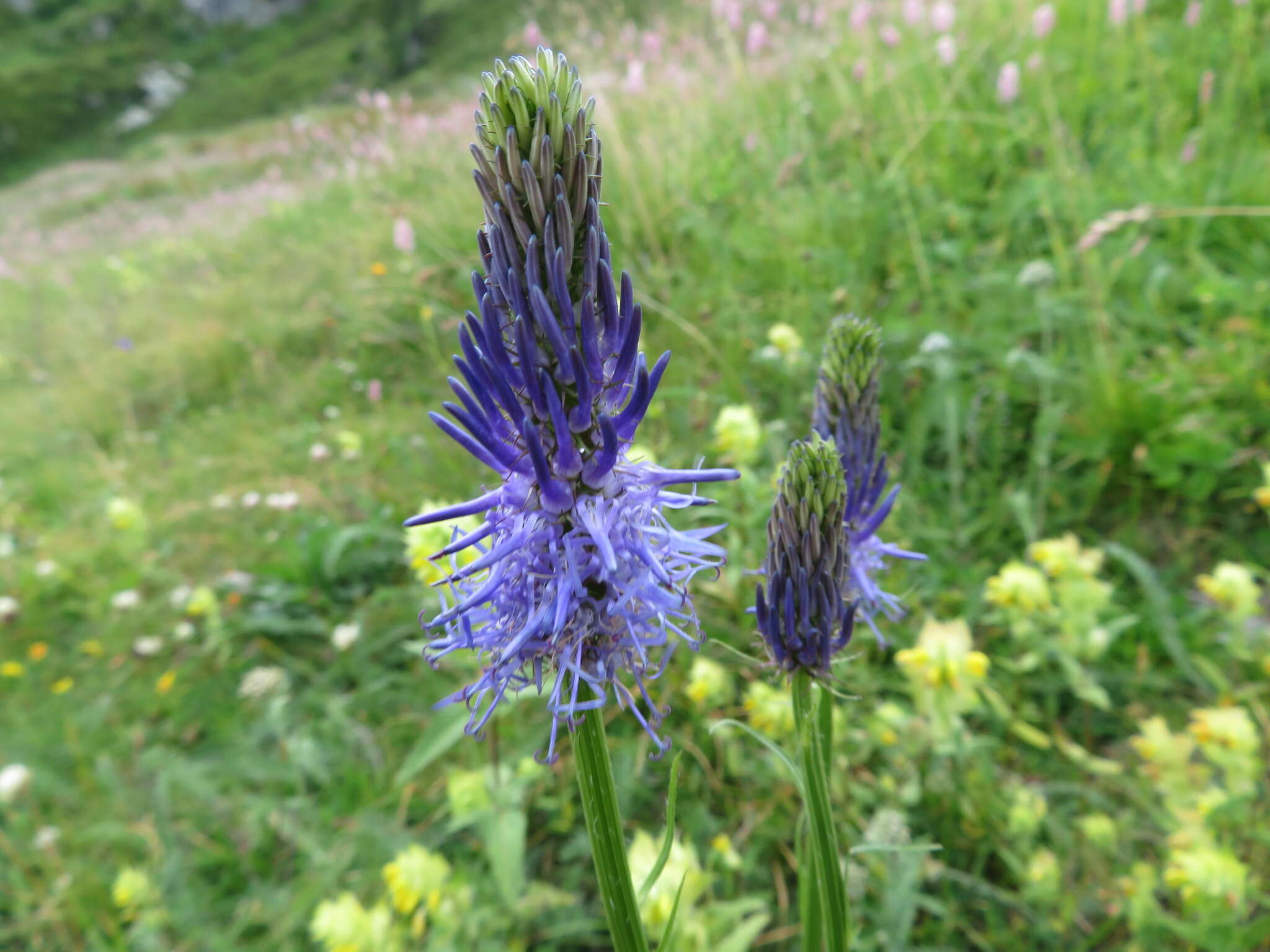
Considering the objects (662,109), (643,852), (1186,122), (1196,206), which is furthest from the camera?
(662,109)

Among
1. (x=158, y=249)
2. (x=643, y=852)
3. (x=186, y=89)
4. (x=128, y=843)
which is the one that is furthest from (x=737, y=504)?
(x=186, y=89)

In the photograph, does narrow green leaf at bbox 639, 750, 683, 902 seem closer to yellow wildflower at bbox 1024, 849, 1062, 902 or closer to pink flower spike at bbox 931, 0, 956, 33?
yellow wildflower at bbox 1024, 849, 1062, 902

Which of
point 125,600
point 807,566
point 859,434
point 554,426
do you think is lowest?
point 125,600

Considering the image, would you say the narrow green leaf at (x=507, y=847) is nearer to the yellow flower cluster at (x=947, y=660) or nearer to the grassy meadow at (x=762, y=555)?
the grassy meadow at (x=762, y=555)

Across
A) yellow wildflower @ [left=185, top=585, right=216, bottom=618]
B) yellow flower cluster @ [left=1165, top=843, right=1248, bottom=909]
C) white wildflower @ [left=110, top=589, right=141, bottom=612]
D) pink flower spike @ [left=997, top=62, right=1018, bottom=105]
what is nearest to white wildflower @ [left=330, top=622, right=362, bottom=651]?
yellow wildflower @ [left=185, top=585, right=216, bottom=618]

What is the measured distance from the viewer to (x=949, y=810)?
2062 mm

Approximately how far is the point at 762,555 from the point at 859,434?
1.25 meters

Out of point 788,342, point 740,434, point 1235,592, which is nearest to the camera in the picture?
point 1235,592

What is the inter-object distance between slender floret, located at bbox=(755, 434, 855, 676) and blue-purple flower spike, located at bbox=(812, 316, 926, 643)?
20 centimetres

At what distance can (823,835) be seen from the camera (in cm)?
103

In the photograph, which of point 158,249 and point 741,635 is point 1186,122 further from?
point 158,249

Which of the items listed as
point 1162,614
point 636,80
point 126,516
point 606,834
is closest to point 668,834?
point 606,834

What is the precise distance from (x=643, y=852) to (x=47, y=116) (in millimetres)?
53146

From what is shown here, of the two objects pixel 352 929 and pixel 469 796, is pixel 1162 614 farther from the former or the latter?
pixel 352 929
